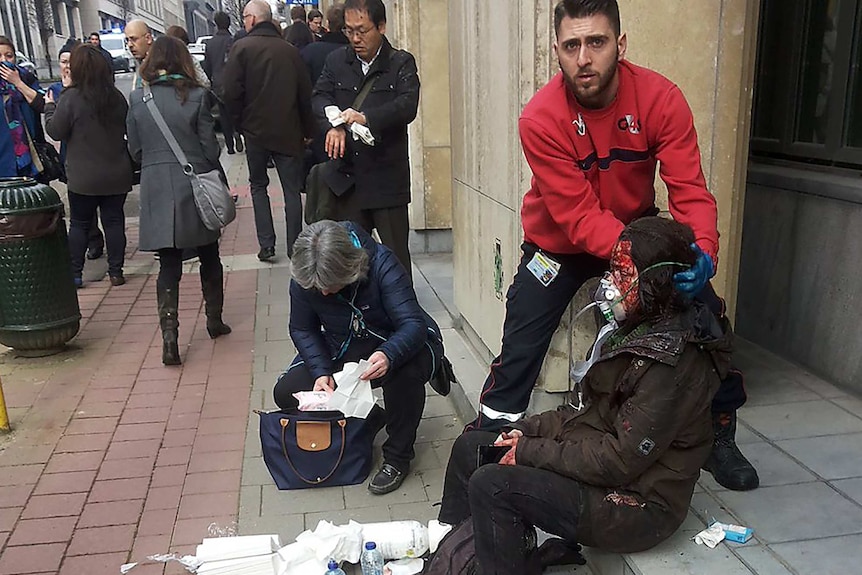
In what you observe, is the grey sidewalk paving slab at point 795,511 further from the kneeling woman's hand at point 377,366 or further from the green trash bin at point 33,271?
the green trash bin at point 33,271

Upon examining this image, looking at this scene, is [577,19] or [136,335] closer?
[577,19]

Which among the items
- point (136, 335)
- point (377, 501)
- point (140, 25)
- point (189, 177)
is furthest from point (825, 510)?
point (140, 25)

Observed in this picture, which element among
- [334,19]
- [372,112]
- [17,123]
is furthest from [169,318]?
[334,19]

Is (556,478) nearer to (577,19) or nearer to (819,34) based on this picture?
(577,19)

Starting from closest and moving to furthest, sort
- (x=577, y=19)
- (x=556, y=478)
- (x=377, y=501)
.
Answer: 1. (x=556, y=478)
2. (x=577, y=19)
3. (x=377, y=501)

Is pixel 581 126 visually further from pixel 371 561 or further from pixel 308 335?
pixel 371 561

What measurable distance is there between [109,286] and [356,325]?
4061mm

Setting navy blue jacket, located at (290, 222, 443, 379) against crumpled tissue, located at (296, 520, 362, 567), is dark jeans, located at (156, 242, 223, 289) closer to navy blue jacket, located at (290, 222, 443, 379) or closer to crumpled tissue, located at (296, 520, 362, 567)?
navy blue jacket, located at (290, 222, 443, 379)

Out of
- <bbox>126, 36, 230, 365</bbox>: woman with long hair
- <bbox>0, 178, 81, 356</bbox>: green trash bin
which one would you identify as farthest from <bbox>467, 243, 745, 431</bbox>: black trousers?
<bbox>0, 178, 81, 356</bbox>: green trash bin

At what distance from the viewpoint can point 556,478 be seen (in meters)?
2.49

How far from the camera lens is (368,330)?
12.2 feet

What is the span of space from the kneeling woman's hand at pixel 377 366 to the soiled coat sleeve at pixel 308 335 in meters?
0.31

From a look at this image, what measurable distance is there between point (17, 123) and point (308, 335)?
4.70 m

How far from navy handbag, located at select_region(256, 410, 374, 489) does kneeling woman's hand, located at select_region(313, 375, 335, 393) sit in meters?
0.12
